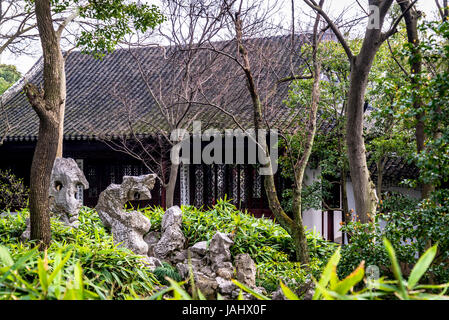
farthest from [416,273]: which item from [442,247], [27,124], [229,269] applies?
[27,124]

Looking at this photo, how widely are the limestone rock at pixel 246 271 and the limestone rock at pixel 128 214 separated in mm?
1295

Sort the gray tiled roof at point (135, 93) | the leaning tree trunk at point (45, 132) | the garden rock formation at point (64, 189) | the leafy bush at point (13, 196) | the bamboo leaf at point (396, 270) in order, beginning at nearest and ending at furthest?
the bamboo leaf at point (396, 270) → the leaning tree trunk at point (45, 132) → the garden rock formation at point (64, 189) → the gray tiled roof at point (135, 93) → the leafy bush at point (13, 196)

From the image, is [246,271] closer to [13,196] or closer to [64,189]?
[64,189]

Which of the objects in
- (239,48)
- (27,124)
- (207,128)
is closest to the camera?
(239,48)

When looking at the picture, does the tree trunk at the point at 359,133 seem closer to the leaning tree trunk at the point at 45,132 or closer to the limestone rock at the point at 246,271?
the limestone rock at the point at 246,271

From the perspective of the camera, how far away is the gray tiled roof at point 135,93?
1054 centimetres

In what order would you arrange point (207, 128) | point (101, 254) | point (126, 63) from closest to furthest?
point (101, 254)
point (207, 128)
point (126, 63)

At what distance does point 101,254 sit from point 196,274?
45.8 inches

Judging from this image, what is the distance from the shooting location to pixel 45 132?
15.8 feet

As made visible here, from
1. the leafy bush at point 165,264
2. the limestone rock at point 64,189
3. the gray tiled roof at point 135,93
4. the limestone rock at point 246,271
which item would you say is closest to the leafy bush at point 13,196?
the gray tiled roof at point 135,93

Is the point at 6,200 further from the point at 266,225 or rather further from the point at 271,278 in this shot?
the point at 271,278

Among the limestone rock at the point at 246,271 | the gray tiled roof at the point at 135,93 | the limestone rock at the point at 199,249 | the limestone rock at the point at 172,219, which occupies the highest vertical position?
the gray tiled roof at the point at 135,93

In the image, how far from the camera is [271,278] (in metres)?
6.02

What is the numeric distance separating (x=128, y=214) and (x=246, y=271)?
1712mm
